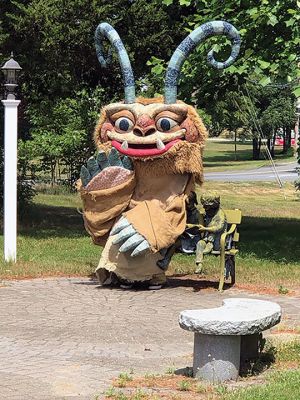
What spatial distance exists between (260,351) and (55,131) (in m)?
21.1

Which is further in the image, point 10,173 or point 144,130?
point 10,173

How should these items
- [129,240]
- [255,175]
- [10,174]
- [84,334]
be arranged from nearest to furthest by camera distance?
1. [84,334]
2. [129,240]
3. [10,174]
4. [255,175]

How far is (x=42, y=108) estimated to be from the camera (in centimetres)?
1938

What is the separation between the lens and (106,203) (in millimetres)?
10219

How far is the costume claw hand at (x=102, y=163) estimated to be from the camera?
33.3ft

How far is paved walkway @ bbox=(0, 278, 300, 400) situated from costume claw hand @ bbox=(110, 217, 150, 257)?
1.93ft

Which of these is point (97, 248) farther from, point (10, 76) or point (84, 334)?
point (84, 334)

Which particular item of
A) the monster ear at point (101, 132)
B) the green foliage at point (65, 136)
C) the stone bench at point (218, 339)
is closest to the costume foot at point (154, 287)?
the monster ear at point (101, 132)

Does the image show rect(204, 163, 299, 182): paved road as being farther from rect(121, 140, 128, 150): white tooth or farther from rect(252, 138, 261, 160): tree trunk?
rect(121, 140, 128, 150): white tooth

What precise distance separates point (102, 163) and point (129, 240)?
1.08 m

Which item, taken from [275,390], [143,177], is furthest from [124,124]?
[275,390]

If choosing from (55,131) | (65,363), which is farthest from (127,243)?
(55,131)

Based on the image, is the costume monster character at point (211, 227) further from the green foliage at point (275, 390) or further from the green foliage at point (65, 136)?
the green foliage at point (65, 136)

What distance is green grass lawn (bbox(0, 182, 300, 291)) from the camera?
11570mm
